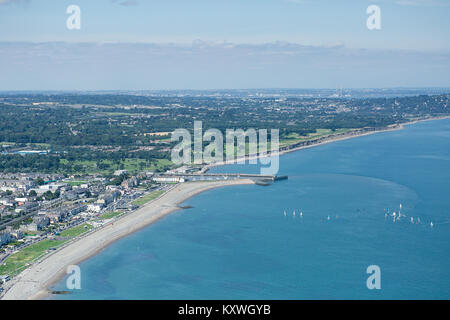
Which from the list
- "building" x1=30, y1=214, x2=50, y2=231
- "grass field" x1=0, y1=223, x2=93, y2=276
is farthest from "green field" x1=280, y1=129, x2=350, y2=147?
"grass field" x1=0, y1=223, x2=93, y2=276

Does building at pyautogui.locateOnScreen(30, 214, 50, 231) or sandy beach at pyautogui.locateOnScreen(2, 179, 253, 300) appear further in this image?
building at pyautogui.locateOnScreen(30, 214, 50, 231)

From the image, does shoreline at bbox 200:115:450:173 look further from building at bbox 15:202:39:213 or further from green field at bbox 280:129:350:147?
building at bbox 15:202:39:213

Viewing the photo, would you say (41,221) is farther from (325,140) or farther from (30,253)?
(325,140)

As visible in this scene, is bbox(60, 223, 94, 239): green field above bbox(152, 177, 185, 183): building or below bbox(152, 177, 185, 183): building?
below

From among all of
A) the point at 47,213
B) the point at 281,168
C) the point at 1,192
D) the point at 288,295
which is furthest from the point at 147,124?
the point at 288,295

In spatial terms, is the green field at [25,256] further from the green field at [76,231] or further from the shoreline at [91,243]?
the green field at [76,231]

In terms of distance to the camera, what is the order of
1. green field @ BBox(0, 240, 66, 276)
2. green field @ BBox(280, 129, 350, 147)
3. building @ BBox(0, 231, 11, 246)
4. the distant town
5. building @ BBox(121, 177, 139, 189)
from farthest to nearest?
green field @ BBox(280, 129, 350, 147), building @ BBox(121, 177, 139, 189), the distant town, building @ BBox(0, 231, 11, 246), green field @ BBox(0, 240, 66, 276)

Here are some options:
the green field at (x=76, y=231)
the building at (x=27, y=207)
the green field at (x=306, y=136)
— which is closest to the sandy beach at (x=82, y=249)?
the green field at (x=76, y=231)

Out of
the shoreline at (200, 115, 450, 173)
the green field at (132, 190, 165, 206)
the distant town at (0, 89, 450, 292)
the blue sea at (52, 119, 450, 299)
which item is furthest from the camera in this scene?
the shoreline at (200, 115, 450, 173)

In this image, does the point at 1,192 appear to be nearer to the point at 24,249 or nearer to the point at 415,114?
the point at 24,249
